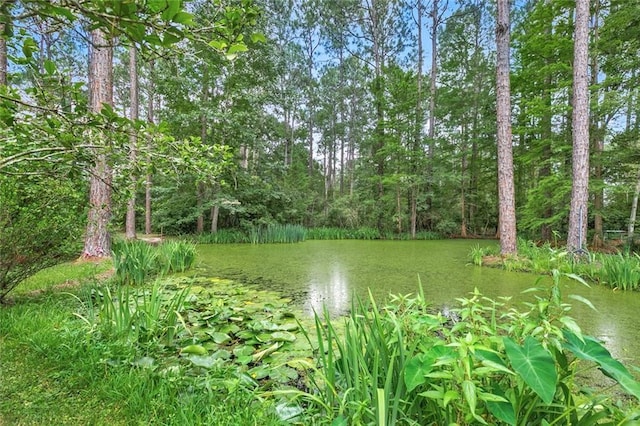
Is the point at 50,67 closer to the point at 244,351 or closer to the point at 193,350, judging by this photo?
the point at 193,350

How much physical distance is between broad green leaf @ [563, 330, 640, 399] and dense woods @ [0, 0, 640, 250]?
55.0 inches

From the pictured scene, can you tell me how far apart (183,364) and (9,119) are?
139 centimetres

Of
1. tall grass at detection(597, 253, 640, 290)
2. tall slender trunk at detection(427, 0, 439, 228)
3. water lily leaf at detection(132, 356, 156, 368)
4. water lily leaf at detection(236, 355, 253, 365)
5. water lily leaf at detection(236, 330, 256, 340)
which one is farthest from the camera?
tall slender trunk at detection(427, 0, 439, 228)

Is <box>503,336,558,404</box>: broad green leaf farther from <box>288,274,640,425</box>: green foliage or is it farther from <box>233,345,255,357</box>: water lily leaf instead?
<box>233,345,255,357</box>: water lily leaf

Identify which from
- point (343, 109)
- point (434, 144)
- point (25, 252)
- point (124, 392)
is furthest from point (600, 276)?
point (343, 109)

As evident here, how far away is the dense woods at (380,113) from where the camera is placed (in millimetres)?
1620

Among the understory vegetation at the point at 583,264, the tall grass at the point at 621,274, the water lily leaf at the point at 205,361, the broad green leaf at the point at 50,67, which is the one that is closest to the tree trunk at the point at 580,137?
the understory vegetation at the point at 583,264

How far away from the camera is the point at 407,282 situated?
379cm

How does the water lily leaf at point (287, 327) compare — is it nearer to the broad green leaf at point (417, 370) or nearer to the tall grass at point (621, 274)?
the broad green leaf at point (417, 370)

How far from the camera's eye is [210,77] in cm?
906

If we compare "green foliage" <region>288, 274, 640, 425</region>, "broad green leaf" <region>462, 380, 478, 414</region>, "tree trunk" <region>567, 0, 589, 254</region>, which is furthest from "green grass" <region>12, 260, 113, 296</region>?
"tree trunk" <region>567, 0, 589, 254</region>

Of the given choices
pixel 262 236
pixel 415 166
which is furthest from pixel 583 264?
pixel 415 166

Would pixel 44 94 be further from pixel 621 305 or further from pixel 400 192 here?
pixel 400 192

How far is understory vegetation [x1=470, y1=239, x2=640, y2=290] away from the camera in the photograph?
3.45 meters
